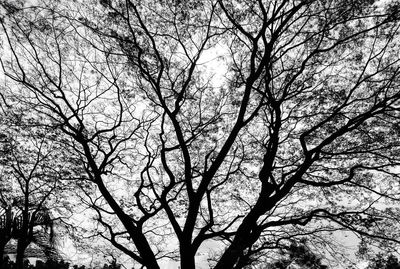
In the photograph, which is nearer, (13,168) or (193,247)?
(193,247)

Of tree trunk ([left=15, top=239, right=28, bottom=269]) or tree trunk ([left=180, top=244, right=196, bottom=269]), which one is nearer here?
tree trunk ([left=15, top=239, right=28, bottom=269])

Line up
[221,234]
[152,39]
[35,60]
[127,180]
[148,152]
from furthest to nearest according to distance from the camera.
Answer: [127,180]
[148,152]
[35,60]
[152,39]
[221,234]

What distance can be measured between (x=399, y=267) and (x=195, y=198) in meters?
9.92

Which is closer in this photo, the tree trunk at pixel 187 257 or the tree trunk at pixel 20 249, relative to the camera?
the tree trunk at pixel 20 249

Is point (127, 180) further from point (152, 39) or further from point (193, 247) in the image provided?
point (152, 39)

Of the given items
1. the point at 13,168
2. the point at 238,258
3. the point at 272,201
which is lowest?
the point at 238,258

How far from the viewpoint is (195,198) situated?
21.6 ft

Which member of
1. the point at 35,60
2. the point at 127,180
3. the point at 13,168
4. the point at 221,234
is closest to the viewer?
the point at 221,234

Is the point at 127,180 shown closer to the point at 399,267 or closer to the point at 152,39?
the point at 152,39

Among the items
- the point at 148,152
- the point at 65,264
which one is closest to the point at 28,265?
the point at 65,264

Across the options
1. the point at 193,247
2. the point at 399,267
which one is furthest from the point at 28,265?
the point at 399,267

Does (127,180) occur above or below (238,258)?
above

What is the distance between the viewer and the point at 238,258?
645 centimetres

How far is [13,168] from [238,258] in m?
11.0
